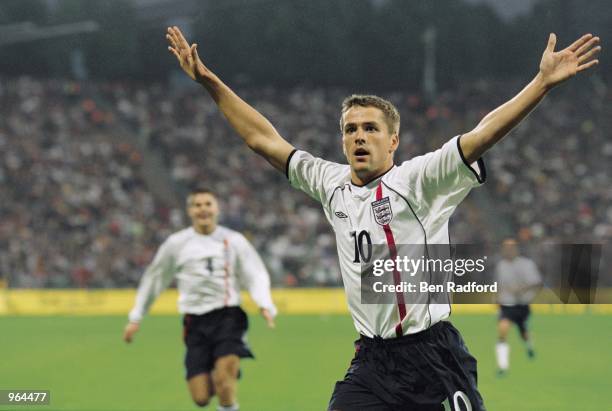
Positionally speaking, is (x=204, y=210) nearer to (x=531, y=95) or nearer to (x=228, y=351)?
(x=228, y=351)

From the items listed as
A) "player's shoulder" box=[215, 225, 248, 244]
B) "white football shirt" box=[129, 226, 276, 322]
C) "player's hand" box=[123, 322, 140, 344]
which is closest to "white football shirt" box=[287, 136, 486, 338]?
"white football shirt" box=[129, 226, 276, 322]

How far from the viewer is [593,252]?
92.8ft

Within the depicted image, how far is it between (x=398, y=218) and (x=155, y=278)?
5464mm

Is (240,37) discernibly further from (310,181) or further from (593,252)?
(310,181)

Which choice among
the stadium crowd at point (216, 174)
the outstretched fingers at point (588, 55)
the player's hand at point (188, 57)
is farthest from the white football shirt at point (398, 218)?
A: the stadium crowd at point (216, 174)

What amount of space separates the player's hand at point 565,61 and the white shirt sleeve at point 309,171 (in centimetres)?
143

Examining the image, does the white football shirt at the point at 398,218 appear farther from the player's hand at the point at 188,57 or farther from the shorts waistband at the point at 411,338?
the player's hand at the point at 188,57

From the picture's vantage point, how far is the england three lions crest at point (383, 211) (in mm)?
4676

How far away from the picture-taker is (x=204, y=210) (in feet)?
31.0

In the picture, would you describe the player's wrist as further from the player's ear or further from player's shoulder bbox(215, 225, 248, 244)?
player's shoulder bbox(215, 225, 248, 244)

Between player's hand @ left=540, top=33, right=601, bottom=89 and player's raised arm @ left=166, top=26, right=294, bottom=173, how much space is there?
161cm

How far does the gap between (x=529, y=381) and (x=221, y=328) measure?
20.6 ft

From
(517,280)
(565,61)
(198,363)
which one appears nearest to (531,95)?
(565,61)

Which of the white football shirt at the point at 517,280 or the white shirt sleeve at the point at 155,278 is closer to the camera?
the white shirt sleeve at the point at 155,278
